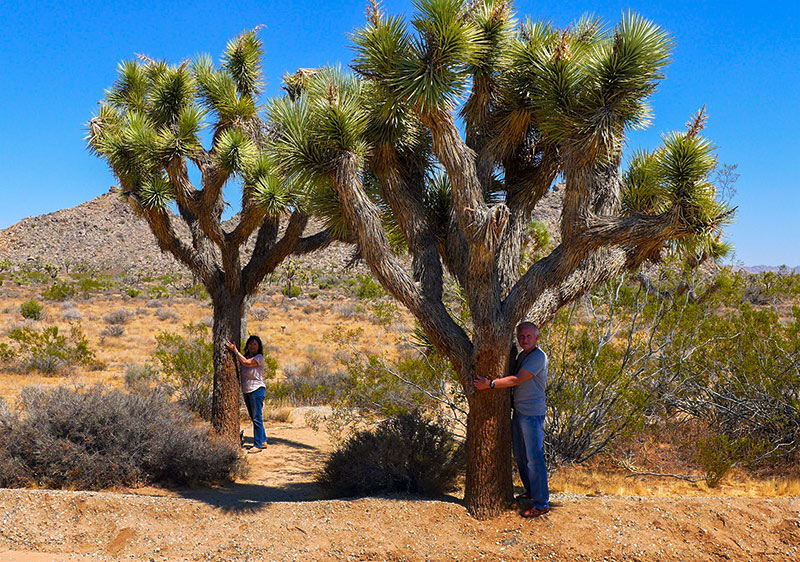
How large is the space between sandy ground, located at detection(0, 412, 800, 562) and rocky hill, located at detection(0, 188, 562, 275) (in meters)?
47.4

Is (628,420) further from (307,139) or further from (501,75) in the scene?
(307,139)

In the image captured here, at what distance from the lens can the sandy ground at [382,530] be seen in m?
5.07

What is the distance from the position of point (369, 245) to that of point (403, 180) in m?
0.88

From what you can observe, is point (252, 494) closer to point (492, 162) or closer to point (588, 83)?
point (492, 162)

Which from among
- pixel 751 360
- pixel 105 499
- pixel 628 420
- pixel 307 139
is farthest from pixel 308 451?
pixel 751 360

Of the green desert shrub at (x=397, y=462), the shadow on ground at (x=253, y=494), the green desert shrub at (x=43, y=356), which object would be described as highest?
the green desert shrub at (x=43, y=356)

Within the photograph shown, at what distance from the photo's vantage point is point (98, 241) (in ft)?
206

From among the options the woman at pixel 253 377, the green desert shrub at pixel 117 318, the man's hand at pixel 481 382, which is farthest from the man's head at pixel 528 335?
the green desert shrub at pixel 117 318

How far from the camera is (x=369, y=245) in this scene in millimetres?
5738

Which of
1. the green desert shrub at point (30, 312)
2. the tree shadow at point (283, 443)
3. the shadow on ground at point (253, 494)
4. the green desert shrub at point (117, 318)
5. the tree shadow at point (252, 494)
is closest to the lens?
the tree shadow at point (252, 494)

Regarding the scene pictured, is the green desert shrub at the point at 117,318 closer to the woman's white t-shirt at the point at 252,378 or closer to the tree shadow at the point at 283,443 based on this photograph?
the tree shadow at the point at 283,443

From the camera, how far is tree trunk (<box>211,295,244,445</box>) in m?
9.00

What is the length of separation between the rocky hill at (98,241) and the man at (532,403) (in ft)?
156

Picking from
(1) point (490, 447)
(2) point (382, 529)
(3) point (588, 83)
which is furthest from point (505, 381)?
(3) point (588, 83)
